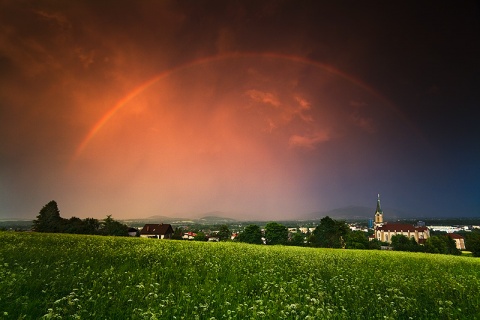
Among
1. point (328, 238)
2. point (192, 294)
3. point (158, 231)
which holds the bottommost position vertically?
point (158, 231)

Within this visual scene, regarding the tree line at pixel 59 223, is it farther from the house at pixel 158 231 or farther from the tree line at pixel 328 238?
the tree line at pixel 328 238

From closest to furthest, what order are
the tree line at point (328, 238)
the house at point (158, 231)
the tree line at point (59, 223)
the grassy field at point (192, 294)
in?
the grassy field at point (192, 294)
the tree line at point (59, 223)
the tree line at point (328, 238)
the house at point (158, 231)

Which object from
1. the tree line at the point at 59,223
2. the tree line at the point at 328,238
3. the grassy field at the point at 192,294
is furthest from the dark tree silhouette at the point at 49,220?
the grassy field at the point at 192,294

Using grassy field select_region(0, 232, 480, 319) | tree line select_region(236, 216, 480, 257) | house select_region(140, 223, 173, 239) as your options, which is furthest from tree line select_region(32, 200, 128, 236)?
grassy field select_region(0, 232, 480, 319)

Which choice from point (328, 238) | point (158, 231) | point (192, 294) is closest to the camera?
point (192, 294)

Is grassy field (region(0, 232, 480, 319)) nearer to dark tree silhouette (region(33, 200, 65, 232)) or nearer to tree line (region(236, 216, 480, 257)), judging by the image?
dark tree silhouette (region(33, 200, 65, 232))

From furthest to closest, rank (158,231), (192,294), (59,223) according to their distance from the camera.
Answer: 1. (158,231)
2. (59,223)
3. (192,294)

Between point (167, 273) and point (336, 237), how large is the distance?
2832 inches

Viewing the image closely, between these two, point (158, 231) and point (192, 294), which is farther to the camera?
point (158, 231)

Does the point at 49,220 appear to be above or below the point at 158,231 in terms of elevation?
above

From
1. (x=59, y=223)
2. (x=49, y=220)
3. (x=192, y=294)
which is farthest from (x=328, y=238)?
(x=192, y=294)

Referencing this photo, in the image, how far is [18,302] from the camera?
6.36m

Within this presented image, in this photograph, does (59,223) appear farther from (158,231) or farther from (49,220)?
(158,231)

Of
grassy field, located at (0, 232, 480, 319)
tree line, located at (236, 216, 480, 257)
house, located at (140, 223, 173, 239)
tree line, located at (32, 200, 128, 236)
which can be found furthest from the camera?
house, located at (140, 223, 173, 239)
